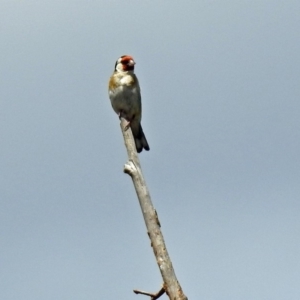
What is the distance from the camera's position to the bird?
1160 cm

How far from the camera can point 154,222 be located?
6.95 meters

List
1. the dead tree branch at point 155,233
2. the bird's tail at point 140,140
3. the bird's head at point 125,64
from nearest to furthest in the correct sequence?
the dead tree branch at point 155,233 → the bird's tail at point 140,140 → the bird's head at point 125,64

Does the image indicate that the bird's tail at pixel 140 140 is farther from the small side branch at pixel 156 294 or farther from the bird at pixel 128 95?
the small side branch at pixel 156 294

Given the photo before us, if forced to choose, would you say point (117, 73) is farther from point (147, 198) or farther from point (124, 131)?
point (147, 198)

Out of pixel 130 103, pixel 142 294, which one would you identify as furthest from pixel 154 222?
pixel 130 103

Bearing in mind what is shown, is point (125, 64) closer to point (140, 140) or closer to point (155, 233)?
point (140, 140)

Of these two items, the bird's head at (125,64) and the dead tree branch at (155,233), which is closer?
the dead tree branch at (155,233)

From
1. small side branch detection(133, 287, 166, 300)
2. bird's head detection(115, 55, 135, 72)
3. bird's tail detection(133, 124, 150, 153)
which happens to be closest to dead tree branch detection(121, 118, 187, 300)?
small side branch detection(133, 287, 166, 300)

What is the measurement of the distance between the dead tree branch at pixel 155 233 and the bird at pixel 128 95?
406 cm

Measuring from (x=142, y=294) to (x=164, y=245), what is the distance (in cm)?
55

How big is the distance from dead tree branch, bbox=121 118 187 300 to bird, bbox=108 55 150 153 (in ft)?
13.3

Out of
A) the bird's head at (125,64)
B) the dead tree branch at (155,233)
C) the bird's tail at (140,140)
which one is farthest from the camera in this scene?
the bird's head at (125,64)

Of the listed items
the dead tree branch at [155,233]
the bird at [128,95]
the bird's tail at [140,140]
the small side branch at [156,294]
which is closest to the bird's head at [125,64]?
the bird at [128,95]

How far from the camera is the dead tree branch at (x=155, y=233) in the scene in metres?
6.62
